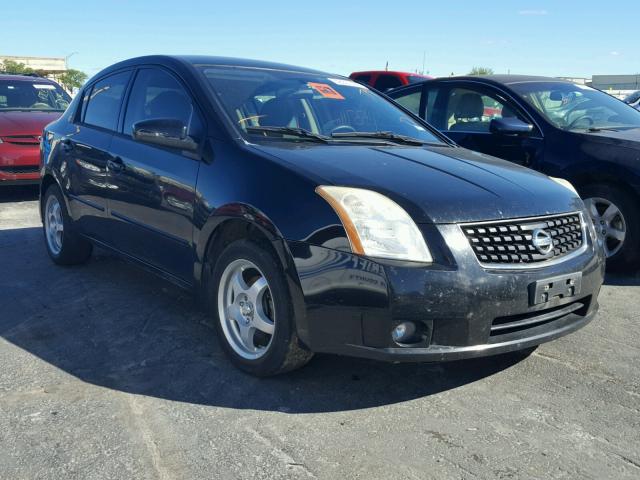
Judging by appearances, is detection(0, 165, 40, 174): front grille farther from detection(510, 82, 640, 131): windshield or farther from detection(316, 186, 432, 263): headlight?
detection(316, 186, 432, 263): headlight

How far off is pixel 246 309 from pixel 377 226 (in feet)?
3.02

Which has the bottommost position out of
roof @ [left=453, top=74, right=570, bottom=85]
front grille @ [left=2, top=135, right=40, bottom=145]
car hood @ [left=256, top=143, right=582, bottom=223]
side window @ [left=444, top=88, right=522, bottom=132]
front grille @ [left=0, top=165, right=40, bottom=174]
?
front grille @ [left=0, top=165, right=40, bottom=174]

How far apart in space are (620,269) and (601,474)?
318 centimetres

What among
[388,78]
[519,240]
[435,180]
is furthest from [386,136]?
[388,78]

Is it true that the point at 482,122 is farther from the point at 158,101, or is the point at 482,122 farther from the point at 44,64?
the point at 44,64

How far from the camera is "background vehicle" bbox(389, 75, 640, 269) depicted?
17.0ft

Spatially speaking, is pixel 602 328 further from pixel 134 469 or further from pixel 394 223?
pixel 134 469

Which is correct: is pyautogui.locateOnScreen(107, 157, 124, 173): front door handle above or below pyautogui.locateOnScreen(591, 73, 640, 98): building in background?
below

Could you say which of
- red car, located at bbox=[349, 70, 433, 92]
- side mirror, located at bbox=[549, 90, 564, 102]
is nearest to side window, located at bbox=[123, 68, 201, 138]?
side mirror, located at bbox=[549, 90, 564, 102]

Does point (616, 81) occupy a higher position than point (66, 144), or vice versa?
point (616, 81)

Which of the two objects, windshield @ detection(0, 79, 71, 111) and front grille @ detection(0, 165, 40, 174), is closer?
front grille @ detection(0, 165, 40, 174)

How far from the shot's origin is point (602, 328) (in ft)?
13.6

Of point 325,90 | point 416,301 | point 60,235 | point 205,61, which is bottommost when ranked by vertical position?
point 60,235

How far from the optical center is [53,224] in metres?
5.62
